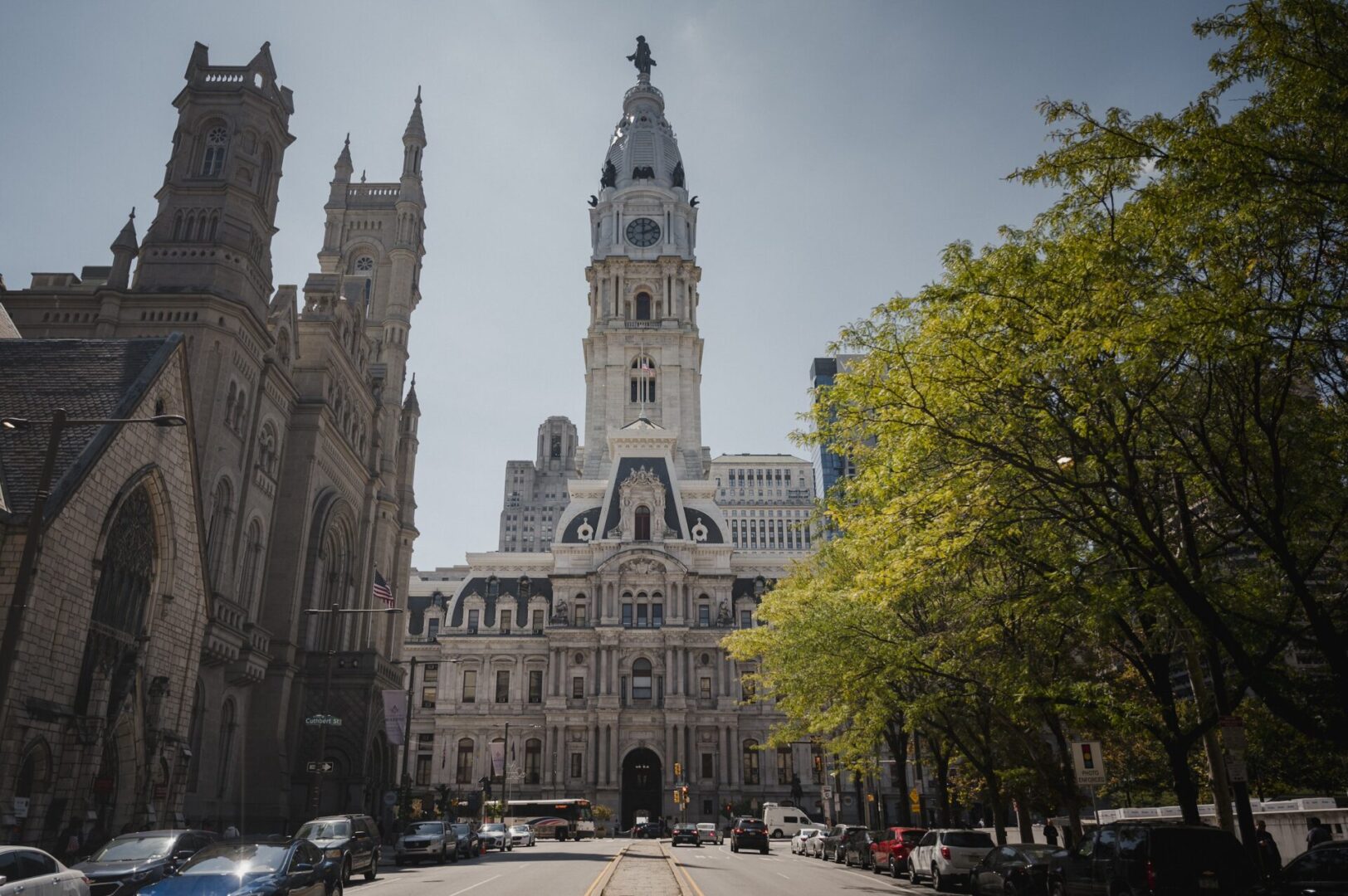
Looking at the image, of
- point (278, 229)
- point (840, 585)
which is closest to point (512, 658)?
point (278, 229)

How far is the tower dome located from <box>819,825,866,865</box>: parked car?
91217mm

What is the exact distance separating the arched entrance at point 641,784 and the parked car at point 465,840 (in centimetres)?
3451

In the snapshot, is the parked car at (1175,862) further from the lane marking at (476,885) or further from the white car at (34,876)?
the white car at (34,876)

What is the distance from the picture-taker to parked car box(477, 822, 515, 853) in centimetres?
4405

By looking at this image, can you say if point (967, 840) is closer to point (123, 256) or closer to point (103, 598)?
point (103, 598)

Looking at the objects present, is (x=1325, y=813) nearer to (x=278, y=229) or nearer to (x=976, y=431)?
(x=976, y=431)

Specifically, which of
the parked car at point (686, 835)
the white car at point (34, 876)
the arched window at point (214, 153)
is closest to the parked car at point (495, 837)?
the parked car at point (686, 835)

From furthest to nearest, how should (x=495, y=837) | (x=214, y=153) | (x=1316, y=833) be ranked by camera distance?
(x=495, y=837)
(x=214, y=153)
(x=1316, y=833)

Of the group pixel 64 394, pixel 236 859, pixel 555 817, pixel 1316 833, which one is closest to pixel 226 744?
pixel 64 394

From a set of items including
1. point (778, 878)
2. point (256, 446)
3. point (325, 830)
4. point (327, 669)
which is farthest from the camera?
point (327, 669)

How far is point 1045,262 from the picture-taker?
51.9ft

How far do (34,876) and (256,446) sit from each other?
28.9 metres

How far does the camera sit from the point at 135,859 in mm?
17688

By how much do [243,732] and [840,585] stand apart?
2484 centimetres
